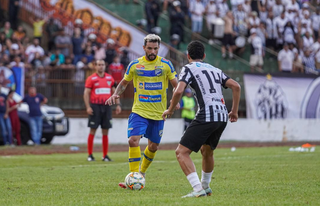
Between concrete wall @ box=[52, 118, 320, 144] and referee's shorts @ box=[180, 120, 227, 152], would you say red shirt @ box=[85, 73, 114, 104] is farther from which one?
concrete wall @ box=[52, 118, 320, 144]

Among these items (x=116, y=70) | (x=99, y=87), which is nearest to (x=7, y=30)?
(x=116, y=70)

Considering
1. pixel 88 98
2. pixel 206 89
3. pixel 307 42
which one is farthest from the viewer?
pixel 307 42

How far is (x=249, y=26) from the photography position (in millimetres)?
30656

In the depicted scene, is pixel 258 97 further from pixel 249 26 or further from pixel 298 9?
pixel 298 9

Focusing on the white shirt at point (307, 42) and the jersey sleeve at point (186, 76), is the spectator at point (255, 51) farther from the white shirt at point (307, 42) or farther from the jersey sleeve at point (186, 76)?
the jersey sleeve at point (186, 76)

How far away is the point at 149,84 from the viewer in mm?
10430

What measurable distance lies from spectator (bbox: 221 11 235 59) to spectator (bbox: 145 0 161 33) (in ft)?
10.3

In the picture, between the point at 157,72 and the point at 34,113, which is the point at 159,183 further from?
the point at 34,113

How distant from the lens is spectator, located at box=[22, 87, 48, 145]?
2316 centimetres

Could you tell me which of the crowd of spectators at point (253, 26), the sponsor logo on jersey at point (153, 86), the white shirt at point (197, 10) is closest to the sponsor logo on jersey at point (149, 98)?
the sponsor logo on jersey at point (153, 86)

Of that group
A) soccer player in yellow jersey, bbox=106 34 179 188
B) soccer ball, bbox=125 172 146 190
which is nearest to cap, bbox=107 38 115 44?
soccer player in yellow jersey, bbox=106 34 179 188

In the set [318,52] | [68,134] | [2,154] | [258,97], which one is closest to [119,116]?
[68,134]

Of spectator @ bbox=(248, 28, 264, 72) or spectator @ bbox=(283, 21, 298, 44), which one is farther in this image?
spectator @ bbox=(283, 21, 298, 44)

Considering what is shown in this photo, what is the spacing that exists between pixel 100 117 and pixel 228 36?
597 inches
